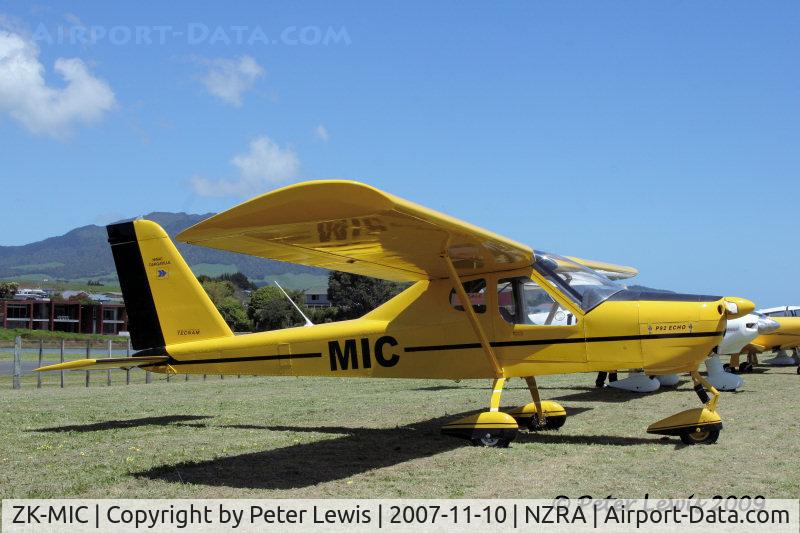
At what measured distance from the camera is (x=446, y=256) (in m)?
9.34

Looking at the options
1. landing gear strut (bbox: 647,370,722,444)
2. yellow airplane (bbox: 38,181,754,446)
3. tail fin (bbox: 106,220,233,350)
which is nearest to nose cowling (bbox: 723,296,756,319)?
yellow airplane (bbox: 38,181,754,446)

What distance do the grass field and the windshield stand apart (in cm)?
169

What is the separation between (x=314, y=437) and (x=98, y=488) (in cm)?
359

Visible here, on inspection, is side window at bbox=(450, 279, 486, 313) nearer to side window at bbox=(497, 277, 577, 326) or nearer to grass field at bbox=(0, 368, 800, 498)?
side window at bbox=(497, 277, 577, 326)

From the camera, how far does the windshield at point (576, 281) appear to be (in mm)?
9328

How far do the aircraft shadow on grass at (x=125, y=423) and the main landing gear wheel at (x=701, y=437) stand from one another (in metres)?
7.04

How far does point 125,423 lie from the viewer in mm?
11359

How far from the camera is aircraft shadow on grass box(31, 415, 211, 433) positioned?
10.7m

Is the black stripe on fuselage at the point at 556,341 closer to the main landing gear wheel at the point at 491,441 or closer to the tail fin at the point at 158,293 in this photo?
the main landing gear wheel at the point at 491,441

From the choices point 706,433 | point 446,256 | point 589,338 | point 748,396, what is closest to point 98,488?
point 446,256

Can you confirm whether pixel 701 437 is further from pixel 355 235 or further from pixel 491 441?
pixel 355 235
